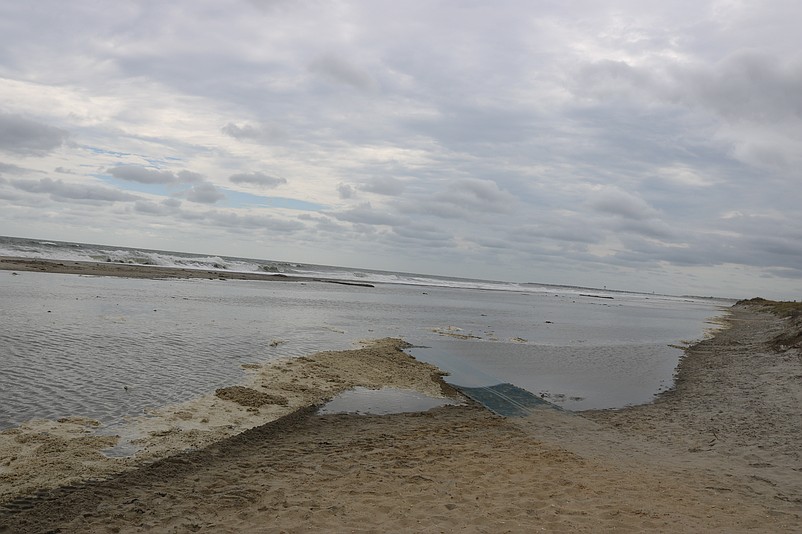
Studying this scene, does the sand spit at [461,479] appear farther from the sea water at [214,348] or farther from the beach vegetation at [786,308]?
the beach vegetation at [786,308]

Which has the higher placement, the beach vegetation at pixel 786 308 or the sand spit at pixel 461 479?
the beach vegetation at pixel 786 308

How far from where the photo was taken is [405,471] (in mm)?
7773

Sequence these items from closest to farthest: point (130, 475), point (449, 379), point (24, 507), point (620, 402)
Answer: point (24, 507) < point (130, 475) < point (620, 402) < point (449, 379)

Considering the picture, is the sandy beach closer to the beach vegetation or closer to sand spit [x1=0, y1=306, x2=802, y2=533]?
sand spit [x1=0, y1=306, x2=802, y2=533]

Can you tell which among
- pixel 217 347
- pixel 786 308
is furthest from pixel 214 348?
pixel 786 308

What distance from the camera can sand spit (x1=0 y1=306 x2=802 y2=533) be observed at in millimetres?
6043

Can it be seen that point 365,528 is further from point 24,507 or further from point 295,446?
point 24,507

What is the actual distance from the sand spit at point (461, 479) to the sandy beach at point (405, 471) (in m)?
0.03

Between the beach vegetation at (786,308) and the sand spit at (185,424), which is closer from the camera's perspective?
the sand spit at (185,424)

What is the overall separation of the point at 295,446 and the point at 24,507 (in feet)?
12.2

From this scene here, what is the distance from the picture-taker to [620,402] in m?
Answer: 13.6

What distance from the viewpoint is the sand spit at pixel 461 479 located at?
604 cm

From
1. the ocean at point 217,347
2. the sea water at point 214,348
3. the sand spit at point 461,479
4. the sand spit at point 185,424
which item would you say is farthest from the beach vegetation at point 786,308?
the sand spit at point 185,424

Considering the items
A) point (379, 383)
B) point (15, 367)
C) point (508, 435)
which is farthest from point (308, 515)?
point (15, 367)
